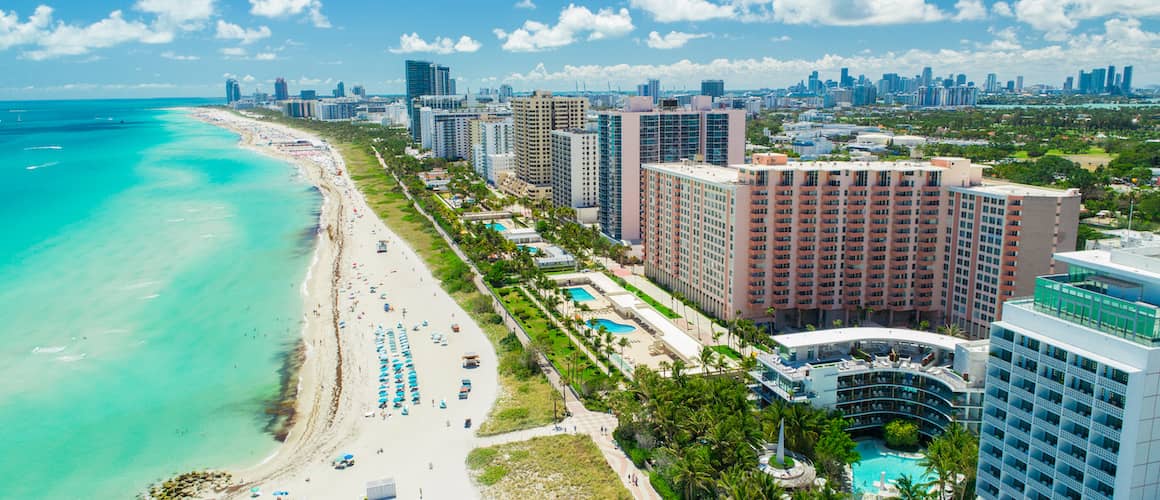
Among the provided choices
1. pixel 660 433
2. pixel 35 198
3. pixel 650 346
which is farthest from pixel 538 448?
pixel 35 198

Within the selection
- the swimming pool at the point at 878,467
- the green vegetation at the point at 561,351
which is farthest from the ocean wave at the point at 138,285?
the swimming pool at the point at 878,467

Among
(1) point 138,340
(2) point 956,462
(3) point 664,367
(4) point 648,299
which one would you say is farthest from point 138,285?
(2) point 956,462

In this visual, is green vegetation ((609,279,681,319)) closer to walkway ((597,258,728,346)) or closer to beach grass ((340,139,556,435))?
walkway ((597,258,728,346))

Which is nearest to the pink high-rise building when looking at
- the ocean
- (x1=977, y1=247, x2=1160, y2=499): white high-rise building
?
(x1=977, y1=247, x2=1160, y2=499): white high-rise building

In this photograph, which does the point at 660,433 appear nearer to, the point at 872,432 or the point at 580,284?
the point at 872,432

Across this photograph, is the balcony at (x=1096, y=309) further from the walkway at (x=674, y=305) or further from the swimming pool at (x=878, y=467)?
the walkway at (x=674, y=305)

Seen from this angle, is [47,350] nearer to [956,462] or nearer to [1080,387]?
[956,462]
